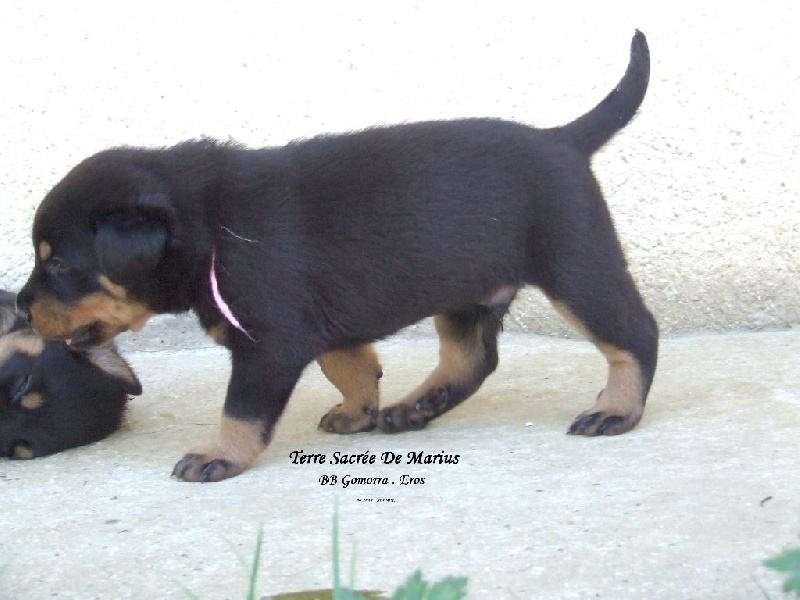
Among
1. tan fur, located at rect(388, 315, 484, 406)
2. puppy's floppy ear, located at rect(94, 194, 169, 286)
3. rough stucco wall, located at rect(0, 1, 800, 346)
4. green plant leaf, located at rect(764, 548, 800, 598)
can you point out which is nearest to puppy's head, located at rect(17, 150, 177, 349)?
puppy's floppy ear, located at rect(94, 194, 169, 286)

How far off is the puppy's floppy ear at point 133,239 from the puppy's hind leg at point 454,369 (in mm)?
1073

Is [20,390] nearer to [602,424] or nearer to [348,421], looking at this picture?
[348,421]

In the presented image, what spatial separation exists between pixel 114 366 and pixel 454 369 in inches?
49.3

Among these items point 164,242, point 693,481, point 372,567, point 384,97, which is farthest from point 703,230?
point 372,567

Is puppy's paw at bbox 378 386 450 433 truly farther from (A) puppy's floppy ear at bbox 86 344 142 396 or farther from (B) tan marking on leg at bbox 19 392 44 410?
(B) tan marking on leg at bbox 19 392 44 410

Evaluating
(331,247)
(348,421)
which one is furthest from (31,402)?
(331,247)

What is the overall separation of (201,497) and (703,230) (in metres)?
3.03

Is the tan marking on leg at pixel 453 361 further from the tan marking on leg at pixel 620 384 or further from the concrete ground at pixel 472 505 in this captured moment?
the tan marking on leg at pixel 620 384

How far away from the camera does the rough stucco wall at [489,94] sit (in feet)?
17.5

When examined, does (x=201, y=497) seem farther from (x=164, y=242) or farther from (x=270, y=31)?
(x=270, y=31)

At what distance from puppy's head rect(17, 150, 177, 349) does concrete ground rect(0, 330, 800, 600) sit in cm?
51

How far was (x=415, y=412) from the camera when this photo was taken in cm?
405

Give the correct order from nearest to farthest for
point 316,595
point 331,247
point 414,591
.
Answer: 1. point 414,591
2. point 316,595
3. point 331,247

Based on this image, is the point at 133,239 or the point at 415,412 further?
the point at 415,412
